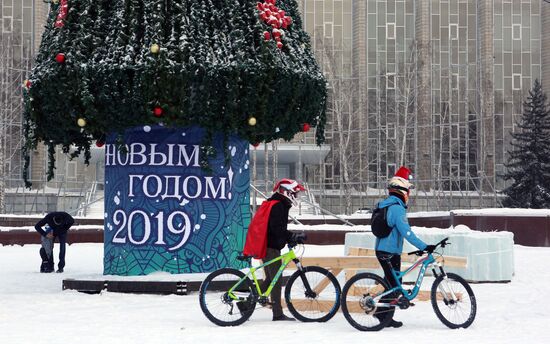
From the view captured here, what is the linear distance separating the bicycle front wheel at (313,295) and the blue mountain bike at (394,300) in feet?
1.57

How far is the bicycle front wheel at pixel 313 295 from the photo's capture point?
1045cm

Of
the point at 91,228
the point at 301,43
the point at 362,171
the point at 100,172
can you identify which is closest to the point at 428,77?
the point at 362,171

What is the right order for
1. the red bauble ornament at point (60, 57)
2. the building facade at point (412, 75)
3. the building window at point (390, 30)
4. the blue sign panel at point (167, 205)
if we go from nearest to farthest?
the red bauble ornament at point (60, 57) → the blue sign panel at point (167, 205) → the building facade at point (412, 75) → the building window at point (390, 30)

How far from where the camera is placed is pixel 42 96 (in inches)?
556

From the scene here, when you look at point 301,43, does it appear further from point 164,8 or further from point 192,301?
point 192,301

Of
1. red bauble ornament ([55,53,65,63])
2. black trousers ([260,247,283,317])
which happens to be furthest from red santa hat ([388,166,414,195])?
red bauble ornament ([55,53,65,63])

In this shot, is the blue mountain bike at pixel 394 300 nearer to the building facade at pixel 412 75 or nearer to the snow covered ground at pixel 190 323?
the snow covered ground at pixel 190 323

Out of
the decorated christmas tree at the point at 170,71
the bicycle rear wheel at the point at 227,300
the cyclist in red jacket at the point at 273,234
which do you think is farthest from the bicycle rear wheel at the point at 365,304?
the decorated christmas tree at the point at 170,71

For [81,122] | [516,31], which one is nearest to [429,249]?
[81,122]

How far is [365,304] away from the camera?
991cm

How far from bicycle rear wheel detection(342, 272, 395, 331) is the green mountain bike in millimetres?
456

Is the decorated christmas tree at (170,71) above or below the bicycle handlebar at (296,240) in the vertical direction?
above

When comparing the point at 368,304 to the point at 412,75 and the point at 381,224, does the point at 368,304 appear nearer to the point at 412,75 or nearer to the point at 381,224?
the point at 381,224

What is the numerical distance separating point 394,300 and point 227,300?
201 cm
